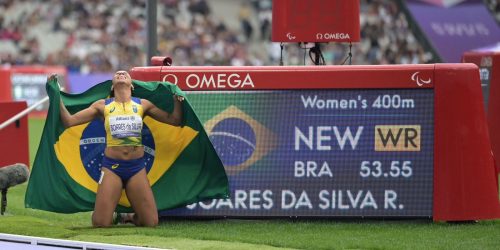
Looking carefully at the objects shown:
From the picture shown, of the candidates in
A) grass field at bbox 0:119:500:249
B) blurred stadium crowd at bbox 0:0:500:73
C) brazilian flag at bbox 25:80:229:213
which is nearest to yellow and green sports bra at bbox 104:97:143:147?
brazilian flag at bbox 25:80:229:213

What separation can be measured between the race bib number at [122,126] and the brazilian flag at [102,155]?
0.45m

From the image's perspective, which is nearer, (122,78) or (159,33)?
(122,78)

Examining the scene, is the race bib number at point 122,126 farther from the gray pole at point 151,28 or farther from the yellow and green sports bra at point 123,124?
the gray pole at point 151,28

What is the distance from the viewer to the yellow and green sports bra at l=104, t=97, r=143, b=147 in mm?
11492

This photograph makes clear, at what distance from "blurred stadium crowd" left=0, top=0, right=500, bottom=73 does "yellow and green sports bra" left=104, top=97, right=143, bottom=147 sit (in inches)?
1005

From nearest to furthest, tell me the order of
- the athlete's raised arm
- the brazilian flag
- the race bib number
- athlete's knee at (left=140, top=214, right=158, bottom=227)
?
1. the race bib number
2. athlete's knee at (left=140, top=214, right=158, bottom=227)
3. the athlete's raised arm
4. the brazilian flag

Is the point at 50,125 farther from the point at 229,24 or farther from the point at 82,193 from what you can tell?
the point at 229,24

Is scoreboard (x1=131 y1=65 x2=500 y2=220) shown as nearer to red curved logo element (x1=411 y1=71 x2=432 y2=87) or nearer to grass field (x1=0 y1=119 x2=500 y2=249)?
red curved logo element (x1=411 y1=71 x2=432 y2=87)

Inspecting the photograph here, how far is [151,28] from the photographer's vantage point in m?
13.6

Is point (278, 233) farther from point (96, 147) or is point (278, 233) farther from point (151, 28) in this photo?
point (151, 28)

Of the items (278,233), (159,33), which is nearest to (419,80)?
(278,233)

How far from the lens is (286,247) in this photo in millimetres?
10438

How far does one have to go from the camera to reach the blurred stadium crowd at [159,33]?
38219mm

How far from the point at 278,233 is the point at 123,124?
1.77 m
